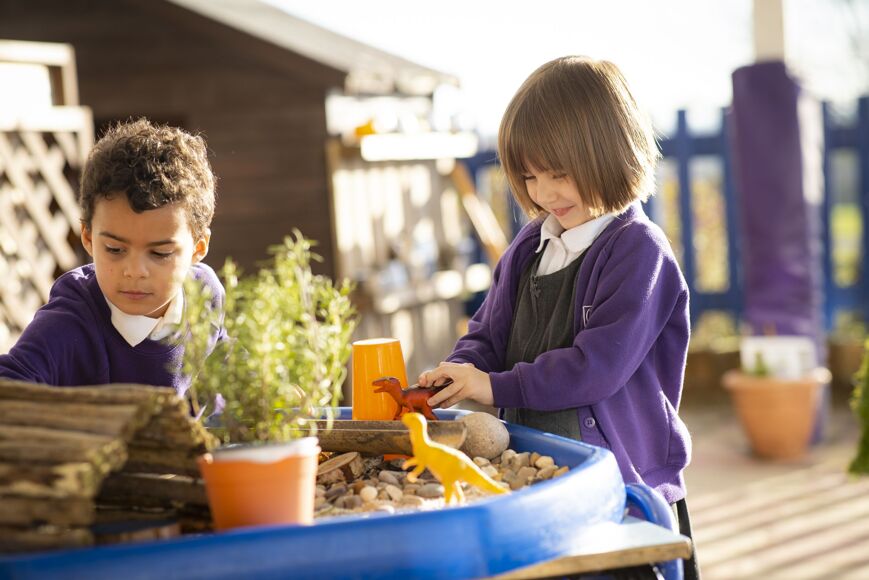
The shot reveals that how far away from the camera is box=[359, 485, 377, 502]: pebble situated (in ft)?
4.91

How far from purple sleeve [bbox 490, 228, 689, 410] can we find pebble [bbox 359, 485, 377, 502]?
1.23 ft

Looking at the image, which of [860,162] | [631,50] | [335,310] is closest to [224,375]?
[335,310]

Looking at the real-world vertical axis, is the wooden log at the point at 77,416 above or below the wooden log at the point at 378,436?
above

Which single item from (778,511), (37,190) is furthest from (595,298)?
(778,511)

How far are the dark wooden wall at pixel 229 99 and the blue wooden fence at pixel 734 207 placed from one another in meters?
1.43

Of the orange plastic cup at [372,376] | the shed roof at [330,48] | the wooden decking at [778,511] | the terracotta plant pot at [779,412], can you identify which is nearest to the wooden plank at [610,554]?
the orange plastic cup at [372,376]

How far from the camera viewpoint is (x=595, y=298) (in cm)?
184

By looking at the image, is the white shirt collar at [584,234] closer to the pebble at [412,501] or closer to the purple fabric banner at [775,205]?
the pebble at [412,501]

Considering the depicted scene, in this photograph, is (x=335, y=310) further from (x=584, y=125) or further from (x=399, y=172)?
(x=399, y=172)

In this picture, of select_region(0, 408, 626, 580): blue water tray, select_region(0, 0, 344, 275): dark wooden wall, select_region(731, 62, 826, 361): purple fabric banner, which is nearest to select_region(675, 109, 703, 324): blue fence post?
select_region(731, 62, 826, 361): purple fabric banner

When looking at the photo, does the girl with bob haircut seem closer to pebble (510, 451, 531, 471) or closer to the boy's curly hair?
pebble (510, 451, 531, 471)

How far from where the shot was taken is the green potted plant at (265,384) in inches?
49.6

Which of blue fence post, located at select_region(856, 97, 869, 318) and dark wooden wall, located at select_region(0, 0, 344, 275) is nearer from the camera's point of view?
dark wooden wall, located at select_region(0, 0, 344, 275)

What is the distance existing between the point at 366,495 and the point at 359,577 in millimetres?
309
